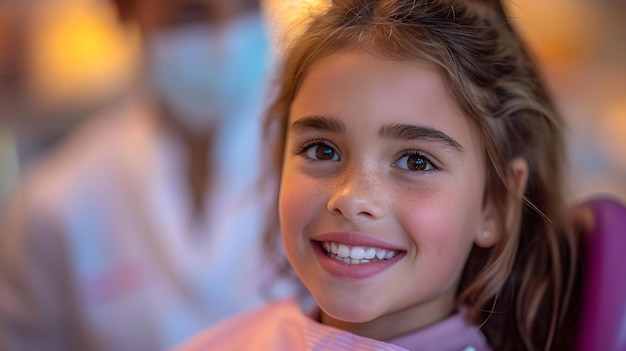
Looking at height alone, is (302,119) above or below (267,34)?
above

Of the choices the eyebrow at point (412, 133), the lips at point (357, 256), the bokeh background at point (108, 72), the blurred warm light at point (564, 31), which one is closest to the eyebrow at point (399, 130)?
the eyebrow at point (412, 133)

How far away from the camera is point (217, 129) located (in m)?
1.55

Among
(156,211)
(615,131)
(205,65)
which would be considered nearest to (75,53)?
(205,65)

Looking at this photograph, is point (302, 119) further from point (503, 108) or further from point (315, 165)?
point (503, 108)

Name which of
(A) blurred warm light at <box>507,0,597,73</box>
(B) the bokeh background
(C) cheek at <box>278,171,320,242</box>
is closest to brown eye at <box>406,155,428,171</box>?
(C) cheek at <box>278,171,320,242</box>

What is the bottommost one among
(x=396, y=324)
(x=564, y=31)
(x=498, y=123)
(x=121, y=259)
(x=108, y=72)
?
(x=121, y=259)

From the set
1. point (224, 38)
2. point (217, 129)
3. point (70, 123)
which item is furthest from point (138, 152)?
point (70, 123)

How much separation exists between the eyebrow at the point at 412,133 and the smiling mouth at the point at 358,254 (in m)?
0.12

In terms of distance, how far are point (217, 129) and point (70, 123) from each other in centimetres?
69

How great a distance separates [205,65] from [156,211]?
0.33 m

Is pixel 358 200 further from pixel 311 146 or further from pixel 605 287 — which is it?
pixel 605 287

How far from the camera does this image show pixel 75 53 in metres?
2.10

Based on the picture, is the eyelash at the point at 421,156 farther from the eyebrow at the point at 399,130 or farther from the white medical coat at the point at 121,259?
the white medical coat at the point at 121,259

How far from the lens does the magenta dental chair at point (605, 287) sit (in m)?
0.75
